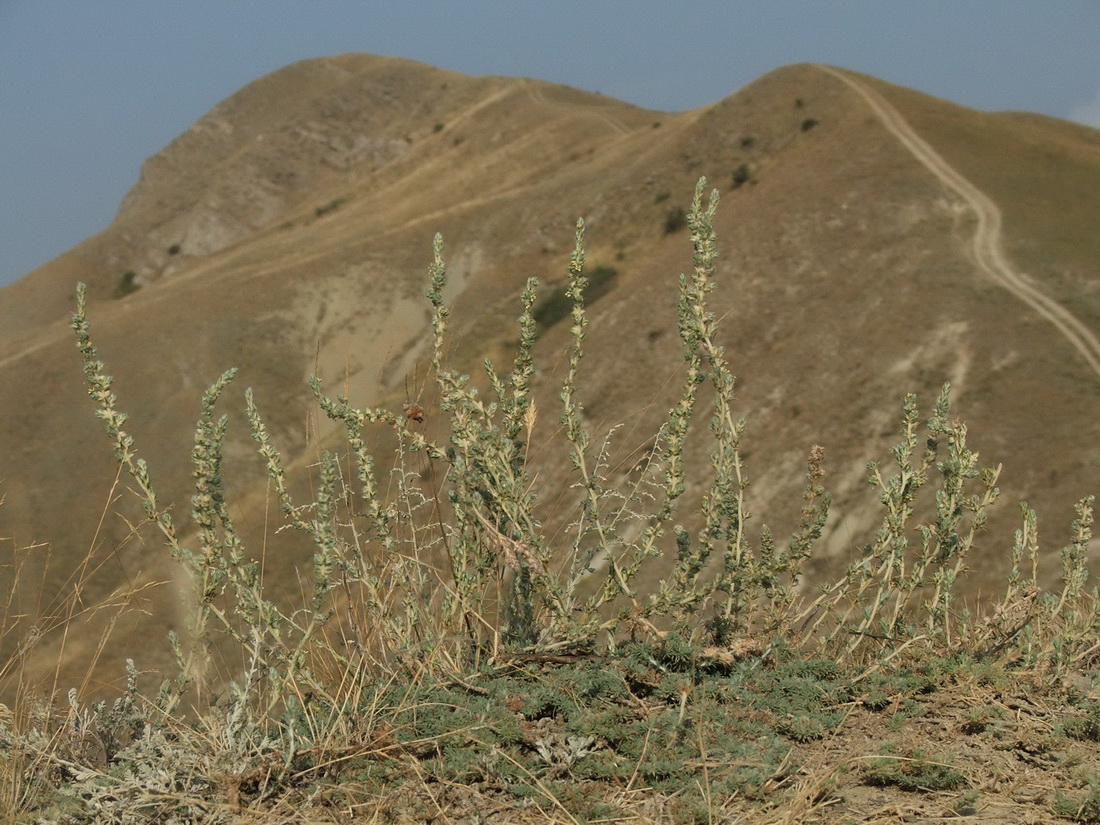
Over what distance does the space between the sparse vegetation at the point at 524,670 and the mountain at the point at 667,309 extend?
8363 millimetres

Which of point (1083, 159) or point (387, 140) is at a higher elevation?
point (387, 140)

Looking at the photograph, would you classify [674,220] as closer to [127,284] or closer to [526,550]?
[526,550]

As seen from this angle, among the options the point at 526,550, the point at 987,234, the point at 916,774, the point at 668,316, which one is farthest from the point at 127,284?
the point at 916,774

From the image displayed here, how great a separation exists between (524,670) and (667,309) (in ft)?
104

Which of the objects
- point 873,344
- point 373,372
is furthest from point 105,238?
point 873,344

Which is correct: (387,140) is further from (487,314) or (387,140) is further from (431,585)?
(431,585)

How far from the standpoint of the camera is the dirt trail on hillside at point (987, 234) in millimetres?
23531

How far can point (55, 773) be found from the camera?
3160 millimetres

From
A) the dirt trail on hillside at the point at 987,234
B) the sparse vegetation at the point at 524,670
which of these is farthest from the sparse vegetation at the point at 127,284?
the sparse vegetation at the point at 524,670

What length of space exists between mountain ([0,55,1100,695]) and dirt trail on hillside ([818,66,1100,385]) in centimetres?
11

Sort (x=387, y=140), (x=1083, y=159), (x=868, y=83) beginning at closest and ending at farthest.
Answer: (x=1083, y=159) < (x=868, y=83) < (x=387, y=140)

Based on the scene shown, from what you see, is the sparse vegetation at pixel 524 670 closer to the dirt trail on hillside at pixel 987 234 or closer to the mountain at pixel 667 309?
the mountain at pixel 667 309

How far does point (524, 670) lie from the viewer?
137 inches

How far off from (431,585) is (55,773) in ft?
5.17
